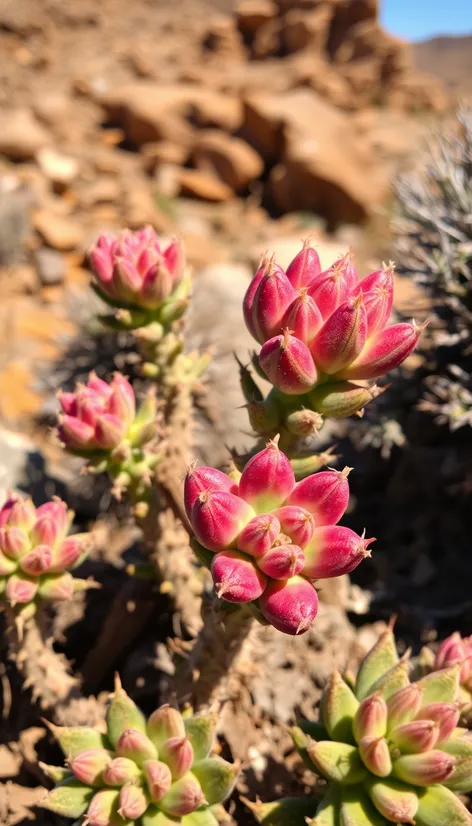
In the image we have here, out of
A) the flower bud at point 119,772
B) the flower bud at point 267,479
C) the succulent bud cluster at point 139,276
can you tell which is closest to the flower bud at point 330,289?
the flower bud at point 267,479

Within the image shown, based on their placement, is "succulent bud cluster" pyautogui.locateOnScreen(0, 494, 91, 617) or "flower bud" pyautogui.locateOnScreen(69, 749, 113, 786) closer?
"flower bud" pyautogui.locateOnScreen(69, 749, 113, 786)

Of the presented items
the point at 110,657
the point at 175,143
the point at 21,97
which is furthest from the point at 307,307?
the point at 21,97

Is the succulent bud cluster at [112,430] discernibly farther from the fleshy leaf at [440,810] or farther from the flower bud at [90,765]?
the fleshy leaf at [440,810]

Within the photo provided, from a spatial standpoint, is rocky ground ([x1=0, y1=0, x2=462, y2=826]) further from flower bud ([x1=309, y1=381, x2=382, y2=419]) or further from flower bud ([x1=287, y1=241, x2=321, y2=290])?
flower bud ([x1=287, y1=241, x2=321, y2=290])

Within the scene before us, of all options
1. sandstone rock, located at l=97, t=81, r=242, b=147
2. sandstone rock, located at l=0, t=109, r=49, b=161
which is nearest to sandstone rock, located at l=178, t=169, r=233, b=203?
sandstone rock, located at l=97, t=81, r=242, b=147

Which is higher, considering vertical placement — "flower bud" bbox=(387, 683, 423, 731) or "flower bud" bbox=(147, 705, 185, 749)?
"flower bud" bbox=(387, 683, 423, 731)

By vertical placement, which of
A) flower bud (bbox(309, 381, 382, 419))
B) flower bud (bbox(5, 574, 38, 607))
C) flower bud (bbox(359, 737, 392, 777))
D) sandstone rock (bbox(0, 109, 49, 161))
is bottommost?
sandstone rock (bbox(0, 109, 49, 161))

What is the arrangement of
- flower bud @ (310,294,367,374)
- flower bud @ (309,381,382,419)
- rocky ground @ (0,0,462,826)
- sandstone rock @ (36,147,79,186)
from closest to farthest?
flower bud @ (310,294,367,374) → flower bud @ (309,381,382,419) → rocky ground @ (0,0,462,826) → sandstone rock @ (36,147,79,186)
